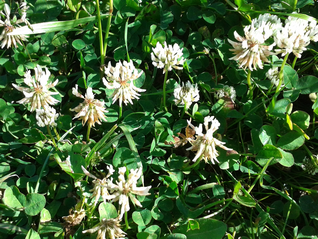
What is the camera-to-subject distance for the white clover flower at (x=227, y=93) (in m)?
1.77

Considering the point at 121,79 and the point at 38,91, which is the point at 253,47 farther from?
the point at 38,91

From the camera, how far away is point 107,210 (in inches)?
56.3

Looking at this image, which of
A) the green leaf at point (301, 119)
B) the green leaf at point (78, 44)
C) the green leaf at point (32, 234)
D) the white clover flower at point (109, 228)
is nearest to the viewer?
the white clover flower at point (109, 228)

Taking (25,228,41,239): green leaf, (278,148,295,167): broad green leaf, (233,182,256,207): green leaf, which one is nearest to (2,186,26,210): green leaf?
(25,228,41,239): green leaf

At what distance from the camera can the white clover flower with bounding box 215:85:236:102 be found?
5.82 ft

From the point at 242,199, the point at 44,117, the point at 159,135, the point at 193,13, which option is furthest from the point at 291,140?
the point at 44,117

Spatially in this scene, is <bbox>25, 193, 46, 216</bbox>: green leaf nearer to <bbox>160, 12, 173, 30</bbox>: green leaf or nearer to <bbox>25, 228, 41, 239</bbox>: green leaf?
<bbox>25, 228, 41, 239</bbox>: green leaf

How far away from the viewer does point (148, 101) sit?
69.4 inches

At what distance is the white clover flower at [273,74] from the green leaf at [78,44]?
968 mm

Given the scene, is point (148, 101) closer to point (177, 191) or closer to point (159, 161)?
point (159, 161)

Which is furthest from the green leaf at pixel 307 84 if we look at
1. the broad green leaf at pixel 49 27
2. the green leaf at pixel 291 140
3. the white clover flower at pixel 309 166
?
the broad green leaf at pixel 49 27

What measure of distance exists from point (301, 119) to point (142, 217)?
88 centimetres

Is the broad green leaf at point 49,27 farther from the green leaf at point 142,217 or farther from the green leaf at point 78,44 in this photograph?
the green leaf at point 142,217

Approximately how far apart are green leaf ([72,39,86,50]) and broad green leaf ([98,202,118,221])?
860 mm
